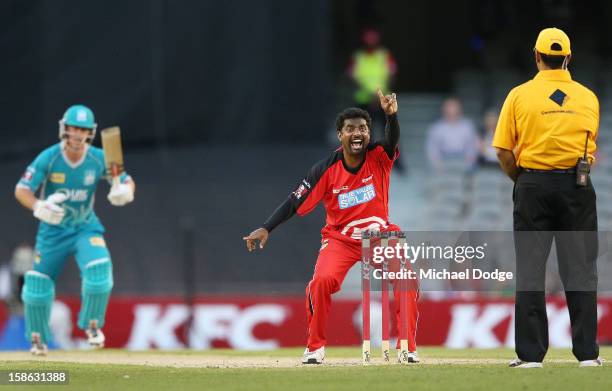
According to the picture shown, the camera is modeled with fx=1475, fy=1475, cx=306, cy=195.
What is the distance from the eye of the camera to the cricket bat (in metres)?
12.6

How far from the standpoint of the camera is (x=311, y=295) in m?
10.5

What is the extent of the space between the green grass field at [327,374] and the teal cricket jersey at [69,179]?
1.75 metres

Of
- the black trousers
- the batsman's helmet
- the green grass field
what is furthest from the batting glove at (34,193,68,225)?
the black trousers

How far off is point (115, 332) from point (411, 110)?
7.63 m

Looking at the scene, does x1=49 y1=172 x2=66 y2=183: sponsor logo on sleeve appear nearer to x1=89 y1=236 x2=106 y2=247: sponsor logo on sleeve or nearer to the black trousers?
x1=89 y1=236 x2=106 y2=247: sponsor logo on sleeve

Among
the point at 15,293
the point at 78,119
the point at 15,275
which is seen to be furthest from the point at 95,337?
the point at 15,275

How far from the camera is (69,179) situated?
43.2 feet

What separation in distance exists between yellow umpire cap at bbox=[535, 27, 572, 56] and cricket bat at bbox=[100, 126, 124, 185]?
13.9 feet

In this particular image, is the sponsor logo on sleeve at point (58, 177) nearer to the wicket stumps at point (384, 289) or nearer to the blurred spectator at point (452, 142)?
the wicket stumps at point (384, 289)

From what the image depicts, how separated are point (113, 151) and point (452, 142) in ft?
28.3

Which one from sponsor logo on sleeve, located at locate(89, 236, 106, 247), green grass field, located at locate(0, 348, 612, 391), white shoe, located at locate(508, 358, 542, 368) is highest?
sponsor logo on sleeve, located at locate(89, 236, 106, 247)

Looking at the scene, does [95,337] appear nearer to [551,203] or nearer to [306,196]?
[306,196]

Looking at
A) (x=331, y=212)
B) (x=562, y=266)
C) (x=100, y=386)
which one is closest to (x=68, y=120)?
(x=331, y=212)

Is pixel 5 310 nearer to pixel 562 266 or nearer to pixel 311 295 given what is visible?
pixel 311 295
